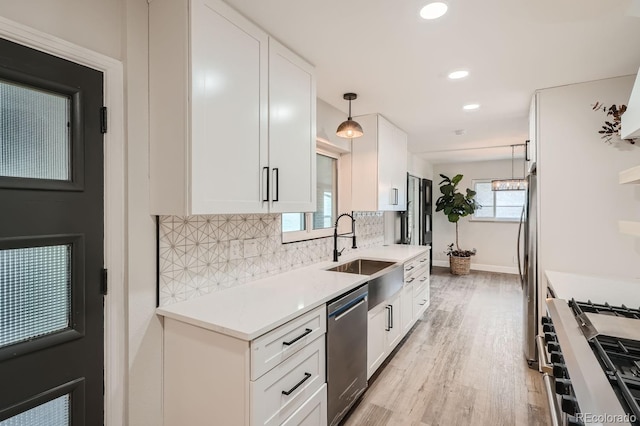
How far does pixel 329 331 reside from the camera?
186 cm

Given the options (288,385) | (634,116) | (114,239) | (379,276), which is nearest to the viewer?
(634,116)

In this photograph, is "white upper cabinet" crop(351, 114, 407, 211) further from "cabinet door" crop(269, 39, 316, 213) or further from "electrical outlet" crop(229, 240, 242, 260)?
"electrical outlet" crop(229, 240, 242, 260)

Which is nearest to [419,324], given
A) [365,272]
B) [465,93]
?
[365,272]

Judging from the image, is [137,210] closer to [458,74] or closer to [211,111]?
[211,111]

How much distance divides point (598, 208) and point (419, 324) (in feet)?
7.46

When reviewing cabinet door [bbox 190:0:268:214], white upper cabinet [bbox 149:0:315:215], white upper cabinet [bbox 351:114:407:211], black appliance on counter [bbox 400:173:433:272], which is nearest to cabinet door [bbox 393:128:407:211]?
white upper cabinet [bbox 351:114:407:211]

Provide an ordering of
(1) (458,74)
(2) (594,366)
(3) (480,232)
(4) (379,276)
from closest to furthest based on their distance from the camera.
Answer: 1. (2) (594,366)
2. (1) (458,74)
3. (4) (379,276)
4. (3) (480,232)

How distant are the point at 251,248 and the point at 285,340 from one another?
0.85 meters

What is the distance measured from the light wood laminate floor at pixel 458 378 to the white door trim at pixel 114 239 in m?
1.49

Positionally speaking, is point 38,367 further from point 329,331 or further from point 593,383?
point 593,383

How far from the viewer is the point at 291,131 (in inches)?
80.3

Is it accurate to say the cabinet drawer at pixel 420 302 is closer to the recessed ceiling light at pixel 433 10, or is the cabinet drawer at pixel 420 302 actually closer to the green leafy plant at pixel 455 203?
the recessed ceiling light at pixel 433 10

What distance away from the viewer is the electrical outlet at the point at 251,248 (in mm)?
2154

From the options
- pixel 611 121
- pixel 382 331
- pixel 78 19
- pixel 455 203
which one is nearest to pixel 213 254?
pixel 78 19
